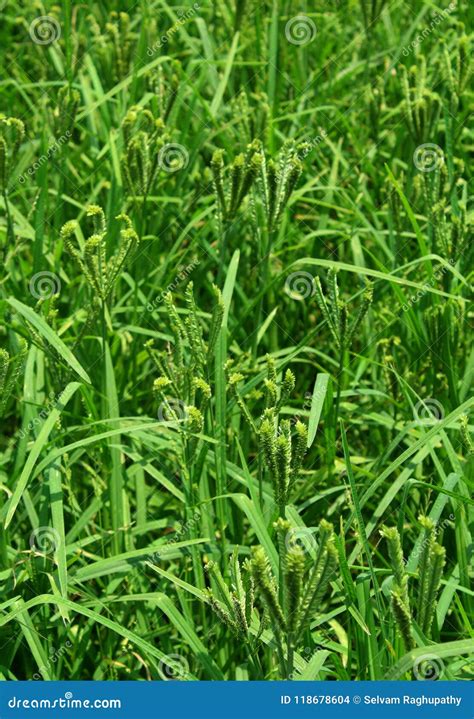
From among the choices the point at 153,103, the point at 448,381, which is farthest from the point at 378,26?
the point at 448,381

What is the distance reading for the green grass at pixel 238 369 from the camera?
2.18 metres

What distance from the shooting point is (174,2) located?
176 inches

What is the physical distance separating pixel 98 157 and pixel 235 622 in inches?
77.8

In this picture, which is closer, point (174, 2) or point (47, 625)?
point (47, 625)

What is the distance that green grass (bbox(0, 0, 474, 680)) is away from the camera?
2184 millimetres

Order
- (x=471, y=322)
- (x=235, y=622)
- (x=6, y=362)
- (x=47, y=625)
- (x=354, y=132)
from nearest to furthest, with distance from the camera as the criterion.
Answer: (x=235, y=622) < (x=6, y=362) < (x=47, y=625) < (x=471, y=322) < (x=354, y=132)

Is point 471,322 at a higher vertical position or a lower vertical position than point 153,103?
lower

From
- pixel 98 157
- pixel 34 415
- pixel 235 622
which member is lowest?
pixel 235 622

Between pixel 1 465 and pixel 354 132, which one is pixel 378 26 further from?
pixel 1 465

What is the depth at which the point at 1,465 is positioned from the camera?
284 centimetres

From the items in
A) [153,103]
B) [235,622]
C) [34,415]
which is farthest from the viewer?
[153,103]

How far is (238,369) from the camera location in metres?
2.71

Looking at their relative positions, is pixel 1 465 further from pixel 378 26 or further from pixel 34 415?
pixel 378 26

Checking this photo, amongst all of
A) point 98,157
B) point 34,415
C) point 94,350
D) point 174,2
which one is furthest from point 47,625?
point 174,2
